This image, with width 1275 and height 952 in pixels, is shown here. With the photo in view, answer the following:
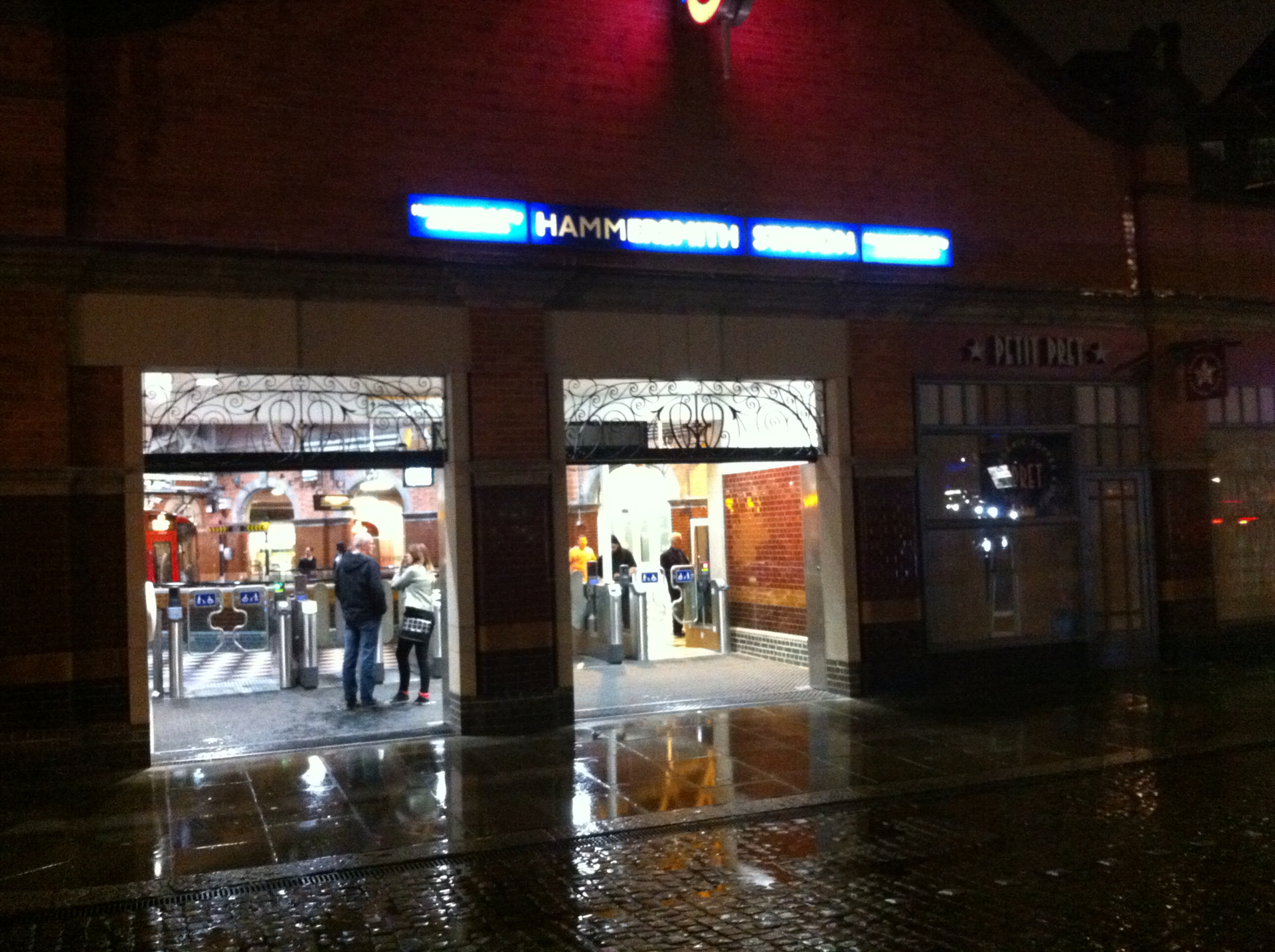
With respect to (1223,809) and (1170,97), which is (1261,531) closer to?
(1170,97)

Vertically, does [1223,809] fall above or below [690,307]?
below

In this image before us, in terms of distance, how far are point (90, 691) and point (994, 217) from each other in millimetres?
10301

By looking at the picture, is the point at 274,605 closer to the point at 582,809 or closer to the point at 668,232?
the point at 668,232

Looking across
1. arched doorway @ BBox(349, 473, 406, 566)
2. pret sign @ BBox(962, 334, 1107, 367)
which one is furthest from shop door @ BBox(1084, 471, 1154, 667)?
arched doorway @ BBox(349, 473, 406, 566)

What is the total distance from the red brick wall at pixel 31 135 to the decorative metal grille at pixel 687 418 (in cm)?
482

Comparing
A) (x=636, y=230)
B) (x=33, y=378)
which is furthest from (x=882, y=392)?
(x=33, y=378)

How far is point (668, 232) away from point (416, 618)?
15.5 ft

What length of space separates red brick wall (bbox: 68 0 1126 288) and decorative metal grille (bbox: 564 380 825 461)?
5.98 feet

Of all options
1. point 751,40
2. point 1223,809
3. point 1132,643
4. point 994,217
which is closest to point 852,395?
point 994,217

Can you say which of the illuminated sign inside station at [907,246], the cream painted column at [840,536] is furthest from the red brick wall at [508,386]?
the illuminated sign inside station at [907,246]

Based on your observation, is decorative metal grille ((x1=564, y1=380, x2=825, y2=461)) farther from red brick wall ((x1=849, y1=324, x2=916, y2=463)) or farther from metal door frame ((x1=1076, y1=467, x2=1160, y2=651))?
metal door frame ((x1=1076, y1=467, x2=1160, y2=651))

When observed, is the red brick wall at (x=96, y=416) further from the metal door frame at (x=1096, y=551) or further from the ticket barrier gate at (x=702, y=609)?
the metal door frame at (x=1096, y=551)

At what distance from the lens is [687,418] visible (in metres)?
12.1

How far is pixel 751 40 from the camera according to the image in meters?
12.1
